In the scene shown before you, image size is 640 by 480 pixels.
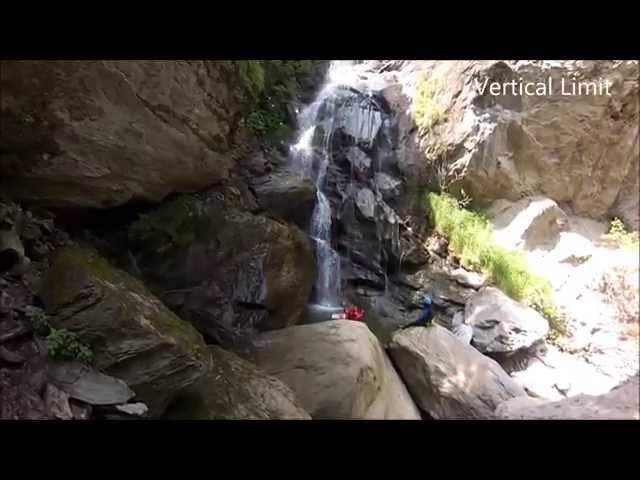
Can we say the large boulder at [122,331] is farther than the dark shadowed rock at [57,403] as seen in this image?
Yes

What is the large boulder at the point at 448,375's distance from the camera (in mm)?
3148

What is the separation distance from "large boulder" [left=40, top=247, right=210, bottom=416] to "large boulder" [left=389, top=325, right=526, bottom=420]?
1.72 m

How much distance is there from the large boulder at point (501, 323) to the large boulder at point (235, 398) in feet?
7.26

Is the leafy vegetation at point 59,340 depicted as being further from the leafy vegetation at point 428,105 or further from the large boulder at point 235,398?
the leafy vegetation at point 428,105

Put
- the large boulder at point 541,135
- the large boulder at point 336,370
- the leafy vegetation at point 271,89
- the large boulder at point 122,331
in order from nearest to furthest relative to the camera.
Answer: the large boulder at point 122,331 → the large boulder at point 336,370 → the large boulder at point 541,135 → the leafy vegetation at point 271,89

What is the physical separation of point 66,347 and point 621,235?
145 inches

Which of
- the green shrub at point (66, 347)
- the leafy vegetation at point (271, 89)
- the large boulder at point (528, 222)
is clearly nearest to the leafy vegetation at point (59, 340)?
the green shrub at point (66, 347)

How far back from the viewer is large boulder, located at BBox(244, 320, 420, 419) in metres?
2.77

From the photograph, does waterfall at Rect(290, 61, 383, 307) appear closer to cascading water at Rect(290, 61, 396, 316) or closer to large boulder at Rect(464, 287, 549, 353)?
cascading water at Rect(290, 61, 396, 316)

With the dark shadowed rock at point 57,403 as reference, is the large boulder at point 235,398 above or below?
below

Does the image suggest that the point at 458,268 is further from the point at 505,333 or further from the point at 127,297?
the point at 127,297

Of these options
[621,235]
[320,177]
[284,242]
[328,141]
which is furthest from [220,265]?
[621,235]

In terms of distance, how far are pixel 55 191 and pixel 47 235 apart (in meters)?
0.30
